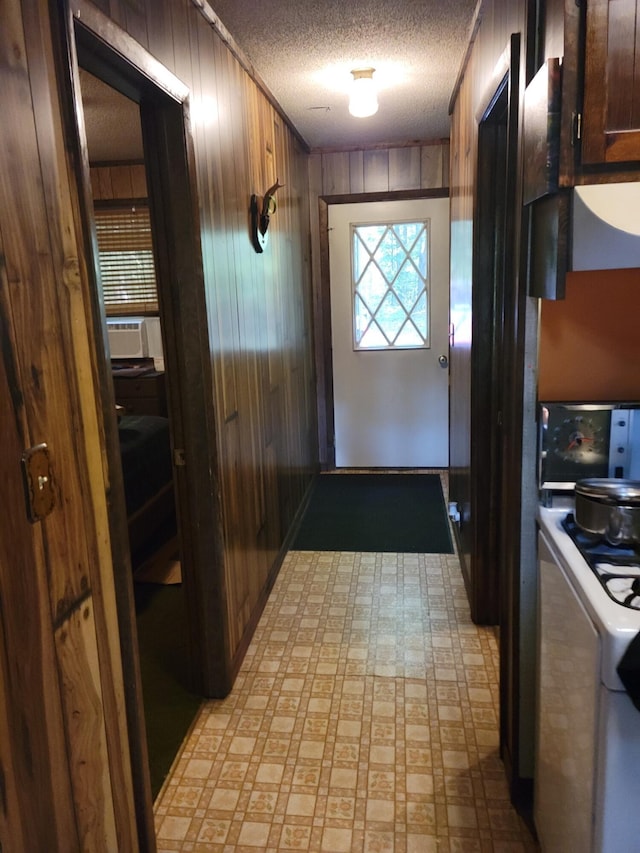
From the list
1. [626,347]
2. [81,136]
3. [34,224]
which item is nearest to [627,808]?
[626,347]

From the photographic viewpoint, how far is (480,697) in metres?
2.12

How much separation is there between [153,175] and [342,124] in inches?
85.9

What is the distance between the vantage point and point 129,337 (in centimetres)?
489

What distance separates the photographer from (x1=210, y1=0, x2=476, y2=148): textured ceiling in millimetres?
2189

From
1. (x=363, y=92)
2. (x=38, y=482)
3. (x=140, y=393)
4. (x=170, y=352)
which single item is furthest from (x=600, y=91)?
(x=140, y=393)

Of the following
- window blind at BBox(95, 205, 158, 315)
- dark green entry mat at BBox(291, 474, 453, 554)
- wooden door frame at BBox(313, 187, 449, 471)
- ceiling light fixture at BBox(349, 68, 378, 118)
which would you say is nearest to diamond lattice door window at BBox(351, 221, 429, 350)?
wooden door frame at BBox(313, 187, 449, 471)

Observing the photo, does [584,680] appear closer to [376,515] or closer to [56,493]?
[56,493]

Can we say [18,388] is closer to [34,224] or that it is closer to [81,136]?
[34,224]

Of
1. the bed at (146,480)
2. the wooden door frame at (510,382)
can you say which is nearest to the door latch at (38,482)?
the wooden door frame at (510,382)

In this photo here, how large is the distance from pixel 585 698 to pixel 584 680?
3cm

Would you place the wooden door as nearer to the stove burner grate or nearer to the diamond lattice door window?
the stove burner grate

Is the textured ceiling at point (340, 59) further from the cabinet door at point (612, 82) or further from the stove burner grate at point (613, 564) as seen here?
the stove burner grate at point (613, 564)

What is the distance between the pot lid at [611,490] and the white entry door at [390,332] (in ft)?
10.5

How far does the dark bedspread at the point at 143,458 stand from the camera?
3.14m
